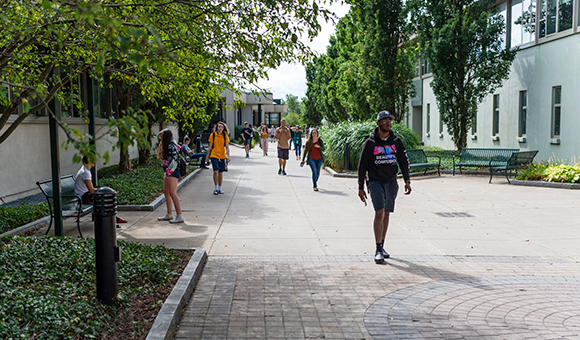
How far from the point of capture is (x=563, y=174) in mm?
14562

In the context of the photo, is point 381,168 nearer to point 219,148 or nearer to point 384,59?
point 219,148

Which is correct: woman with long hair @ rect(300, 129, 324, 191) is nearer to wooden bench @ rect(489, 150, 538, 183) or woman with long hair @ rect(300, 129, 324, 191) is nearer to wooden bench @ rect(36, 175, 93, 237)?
wooden bench @ rect(489, 150, 538, 183)

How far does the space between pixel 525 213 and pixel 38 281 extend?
8.77m

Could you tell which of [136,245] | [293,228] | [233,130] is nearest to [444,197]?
[293,228]

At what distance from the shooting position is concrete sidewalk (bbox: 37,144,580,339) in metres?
4.58

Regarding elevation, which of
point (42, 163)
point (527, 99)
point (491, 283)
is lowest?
point (491, 283)

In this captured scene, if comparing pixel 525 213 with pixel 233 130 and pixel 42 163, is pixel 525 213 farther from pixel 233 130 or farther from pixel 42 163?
pixel 233 130

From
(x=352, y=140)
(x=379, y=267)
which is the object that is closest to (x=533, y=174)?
(x=352, y=140)

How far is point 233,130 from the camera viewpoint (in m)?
49.0

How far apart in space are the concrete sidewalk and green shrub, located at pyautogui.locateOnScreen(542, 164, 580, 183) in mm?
1940

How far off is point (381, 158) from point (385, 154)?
0.26 ft

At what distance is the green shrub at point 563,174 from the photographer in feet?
46.8

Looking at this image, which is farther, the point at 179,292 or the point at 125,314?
the point at 179,292

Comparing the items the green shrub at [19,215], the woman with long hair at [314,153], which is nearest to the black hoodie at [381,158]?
the green shrub at [19,215]
